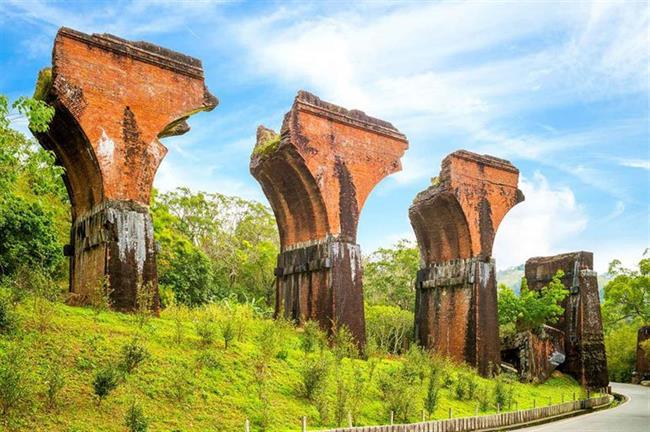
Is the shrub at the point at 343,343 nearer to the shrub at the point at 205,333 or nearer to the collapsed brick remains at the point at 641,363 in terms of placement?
the shrub at the point at 205,333

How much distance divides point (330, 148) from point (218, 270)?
14.5m

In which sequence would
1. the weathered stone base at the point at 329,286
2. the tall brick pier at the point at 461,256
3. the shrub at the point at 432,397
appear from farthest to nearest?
1. the tall brick pier at the point at 461,256
2. the weathered stone base at the point at 329,286
3. the shrub at the point at 432,397

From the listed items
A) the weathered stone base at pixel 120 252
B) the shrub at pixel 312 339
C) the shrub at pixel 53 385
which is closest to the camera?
the shrub at pixel 53 385

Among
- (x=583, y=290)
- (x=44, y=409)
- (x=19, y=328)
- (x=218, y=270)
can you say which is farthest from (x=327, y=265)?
(x=218, y=270)

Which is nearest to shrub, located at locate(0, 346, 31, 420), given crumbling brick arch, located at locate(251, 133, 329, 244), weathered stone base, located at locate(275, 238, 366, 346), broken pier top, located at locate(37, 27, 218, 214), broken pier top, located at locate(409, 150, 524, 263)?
broken pier top, located at locate(37, 27, 218, 214)

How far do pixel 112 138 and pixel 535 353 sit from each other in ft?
47.0

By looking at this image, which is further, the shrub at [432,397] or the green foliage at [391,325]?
the green foliage at [391,325]

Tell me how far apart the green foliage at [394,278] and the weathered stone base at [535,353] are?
11679 millimetres

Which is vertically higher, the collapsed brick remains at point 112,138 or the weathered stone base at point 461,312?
the collapsed brick remains at point 112,138

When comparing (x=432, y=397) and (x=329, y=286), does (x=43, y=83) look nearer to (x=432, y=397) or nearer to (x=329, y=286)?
(x=329, y=286)

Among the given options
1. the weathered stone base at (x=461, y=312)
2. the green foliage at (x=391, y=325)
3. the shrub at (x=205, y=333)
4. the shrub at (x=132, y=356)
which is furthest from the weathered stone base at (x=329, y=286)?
the shrub at (x=132, y=356)

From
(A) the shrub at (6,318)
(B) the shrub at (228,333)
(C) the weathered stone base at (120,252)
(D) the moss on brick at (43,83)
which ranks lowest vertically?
(B) the shrub at (228,333)

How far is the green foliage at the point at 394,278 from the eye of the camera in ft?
109

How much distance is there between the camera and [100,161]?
501 inches
